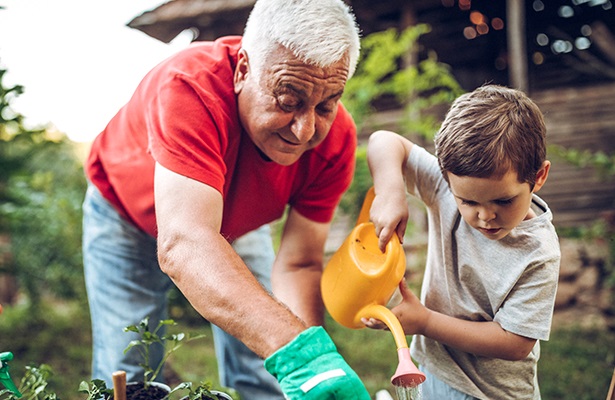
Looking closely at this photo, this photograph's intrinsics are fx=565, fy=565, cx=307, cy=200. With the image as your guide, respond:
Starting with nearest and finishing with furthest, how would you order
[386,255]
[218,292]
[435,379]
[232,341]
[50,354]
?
[218,292] → [386,255] → [435,379] → [232,341] → [50,354]

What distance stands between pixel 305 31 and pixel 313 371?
0.74 m

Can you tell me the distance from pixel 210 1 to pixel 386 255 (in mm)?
4576

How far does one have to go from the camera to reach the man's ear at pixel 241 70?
1411mm

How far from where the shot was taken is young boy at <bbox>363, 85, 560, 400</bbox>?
1163 mm

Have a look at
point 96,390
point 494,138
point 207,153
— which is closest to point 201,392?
point 96,390

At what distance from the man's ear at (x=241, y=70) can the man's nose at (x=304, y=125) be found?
0.18m

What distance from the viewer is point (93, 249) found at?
184 centimetres

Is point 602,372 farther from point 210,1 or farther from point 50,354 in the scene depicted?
point 210,1

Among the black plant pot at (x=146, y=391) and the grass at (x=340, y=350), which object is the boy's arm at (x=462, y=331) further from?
the grass at (x=340, y=350)

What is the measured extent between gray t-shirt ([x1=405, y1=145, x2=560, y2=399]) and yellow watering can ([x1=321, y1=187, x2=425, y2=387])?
0.51 ft

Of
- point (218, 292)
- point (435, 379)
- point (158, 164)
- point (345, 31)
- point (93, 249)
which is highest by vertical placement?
point (345, 31)

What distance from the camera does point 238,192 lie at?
1.61 meters

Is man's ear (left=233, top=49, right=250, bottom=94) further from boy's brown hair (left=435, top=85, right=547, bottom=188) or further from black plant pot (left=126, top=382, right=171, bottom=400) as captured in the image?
black plant pot (left=126, top=382, right=171, bottom=400)

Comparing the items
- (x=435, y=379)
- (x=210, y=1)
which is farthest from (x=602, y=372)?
(x=210, y=1)
